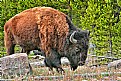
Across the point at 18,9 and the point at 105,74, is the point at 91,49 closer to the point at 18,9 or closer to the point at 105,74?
the point at 18,9

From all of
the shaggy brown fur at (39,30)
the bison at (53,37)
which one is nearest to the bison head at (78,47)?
the bison at (53,37)

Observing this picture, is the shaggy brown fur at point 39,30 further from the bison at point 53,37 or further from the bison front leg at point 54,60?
the bison front leg at point 54,60

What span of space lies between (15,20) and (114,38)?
11.0m

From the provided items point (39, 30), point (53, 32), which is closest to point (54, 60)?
point (53, 32)

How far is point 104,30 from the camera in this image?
2252 cm

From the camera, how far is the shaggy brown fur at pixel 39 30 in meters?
11.3

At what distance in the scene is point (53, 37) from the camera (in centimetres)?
1132

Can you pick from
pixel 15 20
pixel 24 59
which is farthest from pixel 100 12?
pixel 24 59

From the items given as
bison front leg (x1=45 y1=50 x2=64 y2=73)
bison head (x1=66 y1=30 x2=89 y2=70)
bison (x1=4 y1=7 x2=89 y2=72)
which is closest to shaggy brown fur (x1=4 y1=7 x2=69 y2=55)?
bison (x1=4 y1=7 x2=89 y2=72)

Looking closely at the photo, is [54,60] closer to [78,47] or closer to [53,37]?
[53,37]

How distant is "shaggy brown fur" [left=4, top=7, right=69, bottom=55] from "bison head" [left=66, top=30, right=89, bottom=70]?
1.08 ft

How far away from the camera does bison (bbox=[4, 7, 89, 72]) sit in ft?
36.5

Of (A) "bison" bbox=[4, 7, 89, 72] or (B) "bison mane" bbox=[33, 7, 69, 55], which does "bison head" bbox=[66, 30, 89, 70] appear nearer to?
(A) "bison" bbox=[4, 7, 89, 72]

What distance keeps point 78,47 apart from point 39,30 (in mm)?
1433
